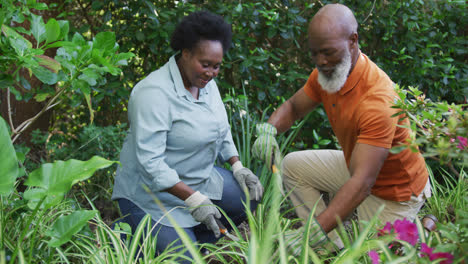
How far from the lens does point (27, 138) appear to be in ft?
11.2

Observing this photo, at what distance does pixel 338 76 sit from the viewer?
2256mm

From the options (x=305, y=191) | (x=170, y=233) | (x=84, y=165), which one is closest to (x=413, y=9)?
(x=305, y=191)

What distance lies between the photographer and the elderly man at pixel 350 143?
203 centimetres

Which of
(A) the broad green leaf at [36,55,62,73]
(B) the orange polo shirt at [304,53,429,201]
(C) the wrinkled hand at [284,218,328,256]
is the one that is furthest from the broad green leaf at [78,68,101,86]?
(B) the orange polo shirt at [304,53,429,201]

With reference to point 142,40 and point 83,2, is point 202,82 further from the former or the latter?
point 83,2

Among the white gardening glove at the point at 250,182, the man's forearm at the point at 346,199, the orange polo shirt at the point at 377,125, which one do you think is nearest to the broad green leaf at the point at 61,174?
the man's forearm at the point at 346,199

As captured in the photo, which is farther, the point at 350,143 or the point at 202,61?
the point at 350,143

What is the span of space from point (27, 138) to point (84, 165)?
7.43 ft

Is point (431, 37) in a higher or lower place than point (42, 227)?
higher

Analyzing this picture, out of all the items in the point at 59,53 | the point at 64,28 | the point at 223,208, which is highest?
the point at 64,28

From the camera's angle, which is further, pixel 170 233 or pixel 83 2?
pixel 83 2

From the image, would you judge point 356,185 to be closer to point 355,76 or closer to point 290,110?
point 355,76

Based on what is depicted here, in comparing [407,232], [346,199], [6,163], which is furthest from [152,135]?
[407,232]

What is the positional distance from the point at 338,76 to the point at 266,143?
0.53 meters
